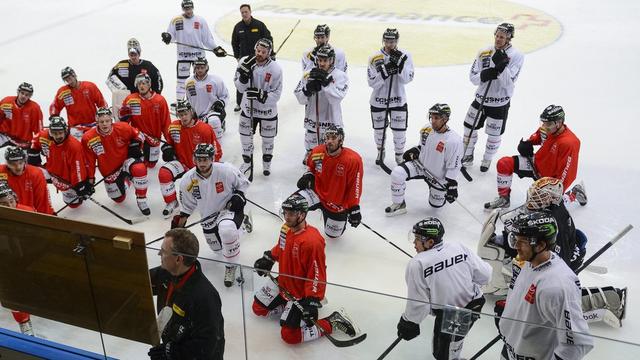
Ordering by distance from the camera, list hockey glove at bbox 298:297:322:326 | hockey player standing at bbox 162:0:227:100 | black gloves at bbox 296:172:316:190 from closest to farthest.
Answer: hockey glove at bbox 298:297:322:326, black gloves at bbox 296:172:316:190, hockey player standing at bbox 162:0:227:100

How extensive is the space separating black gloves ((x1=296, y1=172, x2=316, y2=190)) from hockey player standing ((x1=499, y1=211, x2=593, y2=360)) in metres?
2.30

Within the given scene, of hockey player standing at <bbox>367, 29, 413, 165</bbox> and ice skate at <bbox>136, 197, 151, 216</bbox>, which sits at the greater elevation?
hockey player standing at <bbox>367, 29, 413, 165</bbox>

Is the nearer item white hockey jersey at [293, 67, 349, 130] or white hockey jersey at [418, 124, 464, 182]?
white hockey jersey at [418, 124, 464, 182]

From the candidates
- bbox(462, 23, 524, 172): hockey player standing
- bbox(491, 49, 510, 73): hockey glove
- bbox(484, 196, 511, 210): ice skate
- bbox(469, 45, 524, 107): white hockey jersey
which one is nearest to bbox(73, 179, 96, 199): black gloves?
bbox(484, 196, 511, 210): ice skate

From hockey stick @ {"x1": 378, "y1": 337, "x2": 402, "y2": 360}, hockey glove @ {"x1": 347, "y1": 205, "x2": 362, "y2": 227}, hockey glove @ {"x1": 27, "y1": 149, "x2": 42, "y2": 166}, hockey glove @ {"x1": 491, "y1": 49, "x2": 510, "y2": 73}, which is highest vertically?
hockey glove @ {"x1": 491, "y1": 49, "x2": 510, "y2": 73}

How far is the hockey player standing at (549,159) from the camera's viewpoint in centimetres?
510

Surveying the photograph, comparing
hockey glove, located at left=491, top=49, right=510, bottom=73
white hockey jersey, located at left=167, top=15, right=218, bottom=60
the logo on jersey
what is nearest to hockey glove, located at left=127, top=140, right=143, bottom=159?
white hockey jersey, located at left=167, top=15, right=218, bottom=60

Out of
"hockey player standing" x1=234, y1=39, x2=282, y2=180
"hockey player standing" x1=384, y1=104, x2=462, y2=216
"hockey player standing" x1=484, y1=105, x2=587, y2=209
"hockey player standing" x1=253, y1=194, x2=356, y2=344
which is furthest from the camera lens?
"hockey player standing" x1=234, y1=39, x2=282, y2=180

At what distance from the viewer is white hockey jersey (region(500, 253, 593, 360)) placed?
2.57m

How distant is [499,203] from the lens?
569cm

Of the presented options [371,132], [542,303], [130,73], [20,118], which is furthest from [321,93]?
[542,303]

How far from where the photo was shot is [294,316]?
3.85 meters

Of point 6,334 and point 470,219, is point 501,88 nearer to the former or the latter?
point 470,219

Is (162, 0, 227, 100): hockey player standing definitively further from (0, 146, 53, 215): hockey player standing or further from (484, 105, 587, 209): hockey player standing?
(484, 105, 587, 209): hockey player standing
